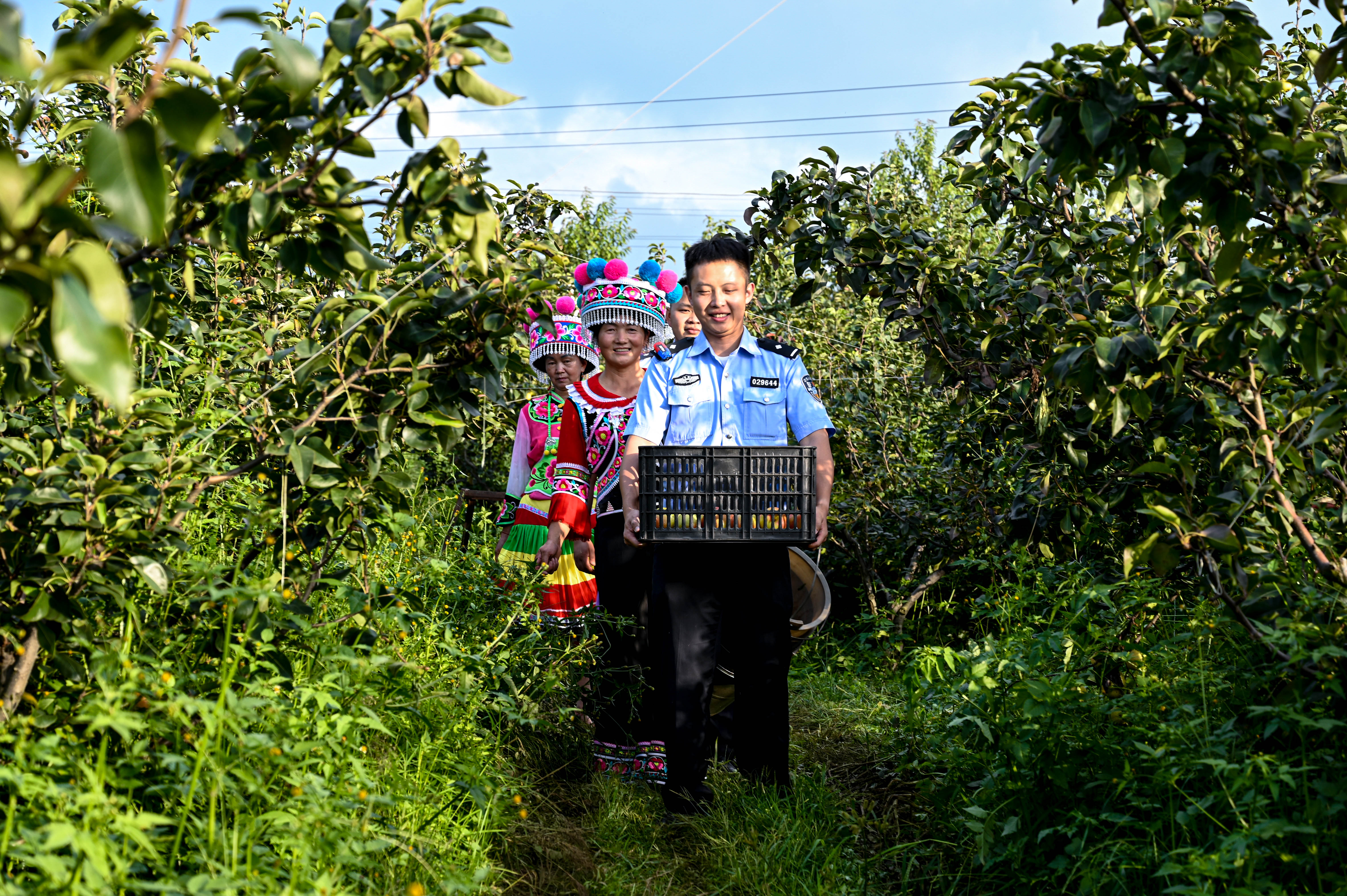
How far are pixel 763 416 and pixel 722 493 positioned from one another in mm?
563

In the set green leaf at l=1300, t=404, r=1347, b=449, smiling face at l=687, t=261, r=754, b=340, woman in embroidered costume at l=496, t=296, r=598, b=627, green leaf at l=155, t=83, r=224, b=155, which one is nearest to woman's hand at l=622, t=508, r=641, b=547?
smiling face at l=687, t=261, r=754, b=340

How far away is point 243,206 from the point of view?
2.03 metres

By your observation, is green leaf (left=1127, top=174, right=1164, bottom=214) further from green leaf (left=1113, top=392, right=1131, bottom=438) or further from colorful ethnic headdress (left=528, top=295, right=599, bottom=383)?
colorful ethnic headdress (left=528, top=295, right=599, bottom=383)

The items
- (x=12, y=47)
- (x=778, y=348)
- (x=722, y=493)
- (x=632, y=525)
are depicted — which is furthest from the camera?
(x=778, y=348)

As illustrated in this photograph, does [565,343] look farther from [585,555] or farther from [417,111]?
[417,111]

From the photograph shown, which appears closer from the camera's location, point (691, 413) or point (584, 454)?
point (691, 413)

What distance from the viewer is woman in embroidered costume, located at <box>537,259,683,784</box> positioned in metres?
4.10

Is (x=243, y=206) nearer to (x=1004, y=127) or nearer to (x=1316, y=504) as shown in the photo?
(x=1004, y=127)

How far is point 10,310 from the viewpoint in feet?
3.92

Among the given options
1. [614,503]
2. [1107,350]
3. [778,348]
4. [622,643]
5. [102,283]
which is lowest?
[622,643]

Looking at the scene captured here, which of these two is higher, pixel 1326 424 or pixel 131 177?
pixel 131 177

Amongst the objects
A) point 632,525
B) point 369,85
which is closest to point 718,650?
point 632,525

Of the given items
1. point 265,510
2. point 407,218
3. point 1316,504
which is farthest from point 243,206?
point 1316,504

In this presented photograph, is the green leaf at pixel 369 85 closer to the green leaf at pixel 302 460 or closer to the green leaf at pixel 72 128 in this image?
the green leaf at pixel 302 460
